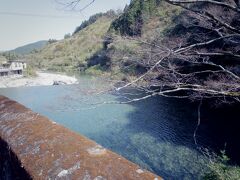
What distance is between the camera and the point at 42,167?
1.04 m

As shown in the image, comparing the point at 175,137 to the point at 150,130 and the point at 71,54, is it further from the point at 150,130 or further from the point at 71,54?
the point at 71,54

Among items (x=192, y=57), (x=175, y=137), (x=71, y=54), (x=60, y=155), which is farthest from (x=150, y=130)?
(x=71, y=54)

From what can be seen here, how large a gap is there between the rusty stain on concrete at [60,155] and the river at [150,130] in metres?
4.66

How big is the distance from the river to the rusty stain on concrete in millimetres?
4660

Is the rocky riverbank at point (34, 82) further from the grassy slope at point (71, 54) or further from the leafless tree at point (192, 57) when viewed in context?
the leafless tree at point (192, 57)

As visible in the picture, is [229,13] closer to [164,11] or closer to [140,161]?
[140,161]

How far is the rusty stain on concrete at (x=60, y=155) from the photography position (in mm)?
949

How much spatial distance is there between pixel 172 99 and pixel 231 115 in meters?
5.72

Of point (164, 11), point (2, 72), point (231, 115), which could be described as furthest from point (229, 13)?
point (2, 72)

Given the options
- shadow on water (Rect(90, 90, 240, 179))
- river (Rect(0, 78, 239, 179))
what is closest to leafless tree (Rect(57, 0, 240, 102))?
river (Rect(0, 78, 239, 179))

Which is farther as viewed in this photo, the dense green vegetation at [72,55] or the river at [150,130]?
the dense green vegetation at [72,55]

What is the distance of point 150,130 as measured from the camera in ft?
45.3

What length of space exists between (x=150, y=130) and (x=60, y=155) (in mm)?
13039

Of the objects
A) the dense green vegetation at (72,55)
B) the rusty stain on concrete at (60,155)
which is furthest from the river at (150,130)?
the dense green vegetation at (72,55)
